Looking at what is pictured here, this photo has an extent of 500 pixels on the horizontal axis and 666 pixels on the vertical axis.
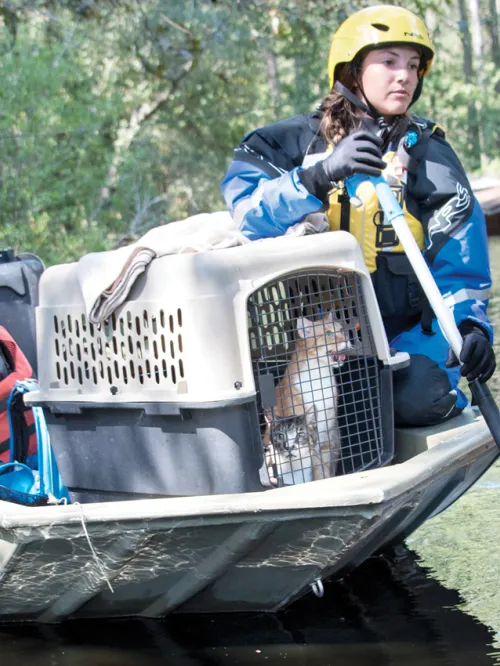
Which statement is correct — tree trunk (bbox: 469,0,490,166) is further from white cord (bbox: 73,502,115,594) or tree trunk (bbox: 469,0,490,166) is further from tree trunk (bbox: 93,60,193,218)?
white cord (bbox: 73,502,115,594)

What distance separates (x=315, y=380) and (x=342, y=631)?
0.76 meters

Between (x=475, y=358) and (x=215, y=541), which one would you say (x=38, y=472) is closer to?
(x=215, y=541)

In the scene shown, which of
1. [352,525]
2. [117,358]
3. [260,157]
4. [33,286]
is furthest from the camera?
[33,286]

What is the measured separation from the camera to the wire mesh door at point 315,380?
10.6 feet

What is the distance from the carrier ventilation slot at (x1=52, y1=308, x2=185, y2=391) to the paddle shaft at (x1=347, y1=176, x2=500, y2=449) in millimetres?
731

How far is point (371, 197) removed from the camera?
3.62 meters

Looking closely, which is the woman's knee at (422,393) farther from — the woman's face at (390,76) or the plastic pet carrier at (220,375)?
the woman's face at (390,76)

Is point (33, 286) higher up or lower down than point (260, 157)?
lower down

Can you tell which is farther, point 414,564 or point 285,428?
point 414,564

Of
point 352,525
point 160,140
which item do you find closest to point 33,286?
point 352,525

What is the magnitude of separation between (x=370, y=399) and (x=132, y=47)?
632 inches

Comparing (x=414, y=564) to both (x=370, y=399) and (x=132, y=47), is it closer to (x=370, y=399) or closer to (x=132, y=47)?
(x=370, y=399)

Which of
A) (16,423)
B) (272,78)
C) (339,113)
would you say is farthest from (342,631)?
(272,78)

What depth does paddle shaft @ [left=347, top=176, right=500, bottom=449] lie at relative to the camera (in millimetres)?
3271
